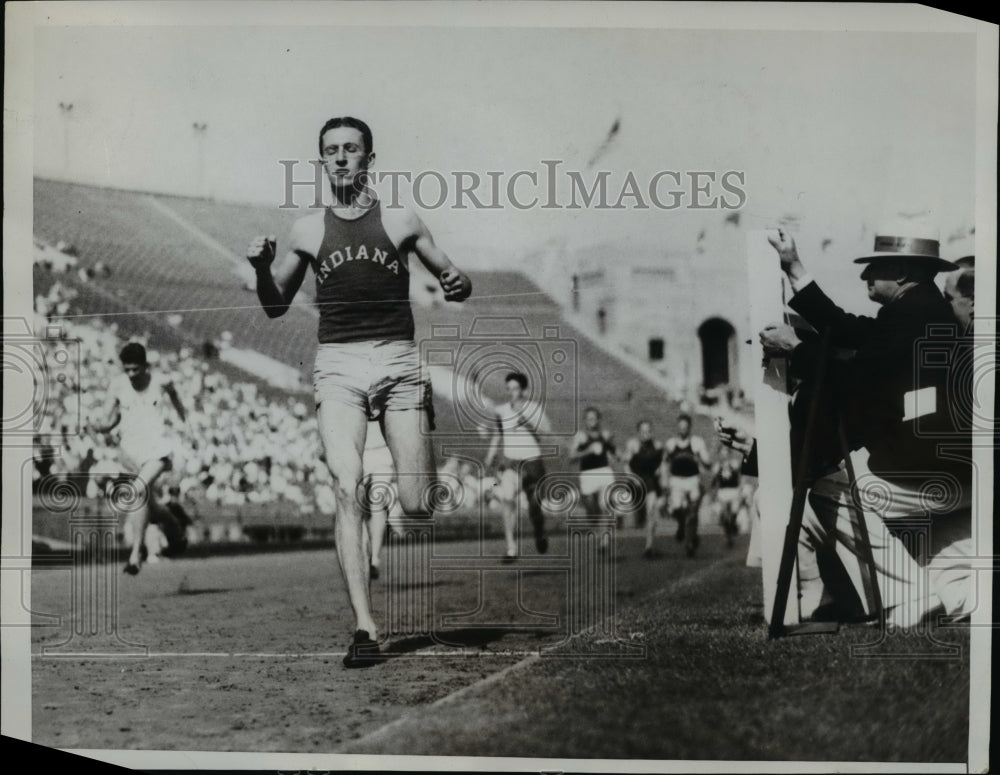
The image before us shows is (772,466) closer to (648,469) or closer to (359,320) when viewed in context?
(648,469)

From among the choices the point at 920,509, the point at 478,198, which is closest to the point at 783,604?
the point at 920,509

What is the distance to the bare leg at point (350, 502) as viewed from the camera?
4391 millimetres

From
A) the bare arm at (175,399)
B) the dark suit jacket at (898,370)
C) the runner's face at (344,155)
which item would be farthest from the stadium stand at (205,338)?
the dark suit jacket at (898,370)

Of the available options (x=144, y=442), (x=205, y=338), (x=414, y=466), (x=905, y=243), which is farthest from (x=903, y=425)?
(x=144, y=442)

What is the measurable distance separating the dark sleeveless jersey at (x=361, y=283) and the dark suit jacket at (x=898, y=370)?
1.67 meters

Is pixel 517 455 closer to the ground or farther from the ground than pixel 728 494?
farther from the ground

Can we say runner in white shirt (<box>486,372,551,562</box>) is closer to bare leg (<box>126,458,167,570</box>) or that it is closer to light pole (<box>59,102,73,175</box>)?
bare leg (<box>126,458,167,570</box>)

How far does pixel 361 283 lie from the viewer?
4.39 m

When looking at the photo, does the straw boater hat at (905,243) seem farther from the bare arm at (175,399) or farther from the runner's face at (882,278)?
the bare arm at (175,399)

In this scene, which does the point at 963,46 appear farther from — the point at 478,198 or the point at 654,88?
the point at 478,198

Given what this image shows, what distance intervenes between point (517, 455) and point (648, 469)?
1.83ft

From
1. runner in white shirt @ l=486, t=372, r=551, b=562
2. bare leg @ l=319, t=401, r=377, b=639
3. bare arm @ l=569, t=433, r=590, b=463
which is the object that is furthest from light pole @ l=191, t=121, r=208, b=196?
bare arm @ l=569, t=433, r=590, b=463

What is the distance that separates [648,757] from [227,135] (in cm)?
318

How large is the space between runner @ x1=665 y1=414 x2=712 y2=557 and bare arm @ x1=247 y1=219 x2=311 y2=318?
1.73 metres
